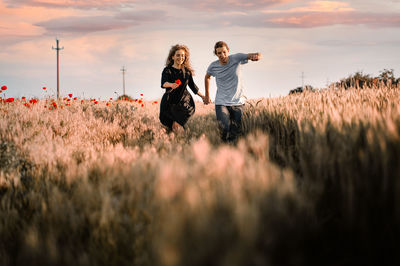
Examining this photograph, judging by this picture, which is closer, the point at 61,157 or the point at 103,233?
the point at 103,233

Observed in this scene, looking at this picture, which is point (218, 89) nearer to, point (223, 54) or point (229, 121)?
point (223, 54)

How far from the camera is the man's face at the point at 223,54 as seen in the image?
6.54 metres

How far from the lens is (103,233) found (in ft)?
5.98

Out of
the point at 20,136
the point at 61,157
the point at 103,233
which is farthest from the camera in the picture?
the point at 20,136

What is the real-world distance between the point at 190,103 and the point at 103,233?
601cm

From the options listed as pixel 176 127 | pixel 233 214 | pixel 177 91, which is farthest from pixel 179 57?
pixel 233 214

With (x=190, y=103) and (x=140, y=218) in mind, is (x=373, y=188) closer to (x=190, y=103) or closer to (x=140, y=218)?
(x=140, y=218)

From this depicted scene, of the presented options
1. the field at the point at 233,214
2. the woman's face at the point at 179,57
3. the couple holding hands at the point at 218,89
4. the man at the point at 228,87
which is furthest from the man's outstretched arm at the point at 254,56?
the field at the point at 233,214

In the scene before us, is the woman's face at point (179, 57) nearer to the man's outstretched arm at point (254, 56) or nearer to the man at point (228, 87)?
the man at point (228, 87)

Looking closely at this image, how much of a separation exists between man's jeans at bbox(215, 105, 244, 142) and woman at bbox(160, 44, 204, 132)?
0.98 metres

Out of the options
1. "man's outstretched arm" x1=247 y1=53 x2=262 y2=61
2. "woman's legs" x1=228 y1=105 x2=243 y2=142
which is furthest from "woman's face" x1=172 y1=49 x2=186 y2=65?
"man's outstretched arm" x1=247 y1=53 x2=262 y2=61

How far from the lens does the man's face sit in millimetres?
6543

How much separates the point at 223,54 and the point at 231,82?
Answer: 24.2 inches

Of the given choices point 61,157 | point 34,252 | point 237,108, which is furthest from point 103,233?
point 237,108
